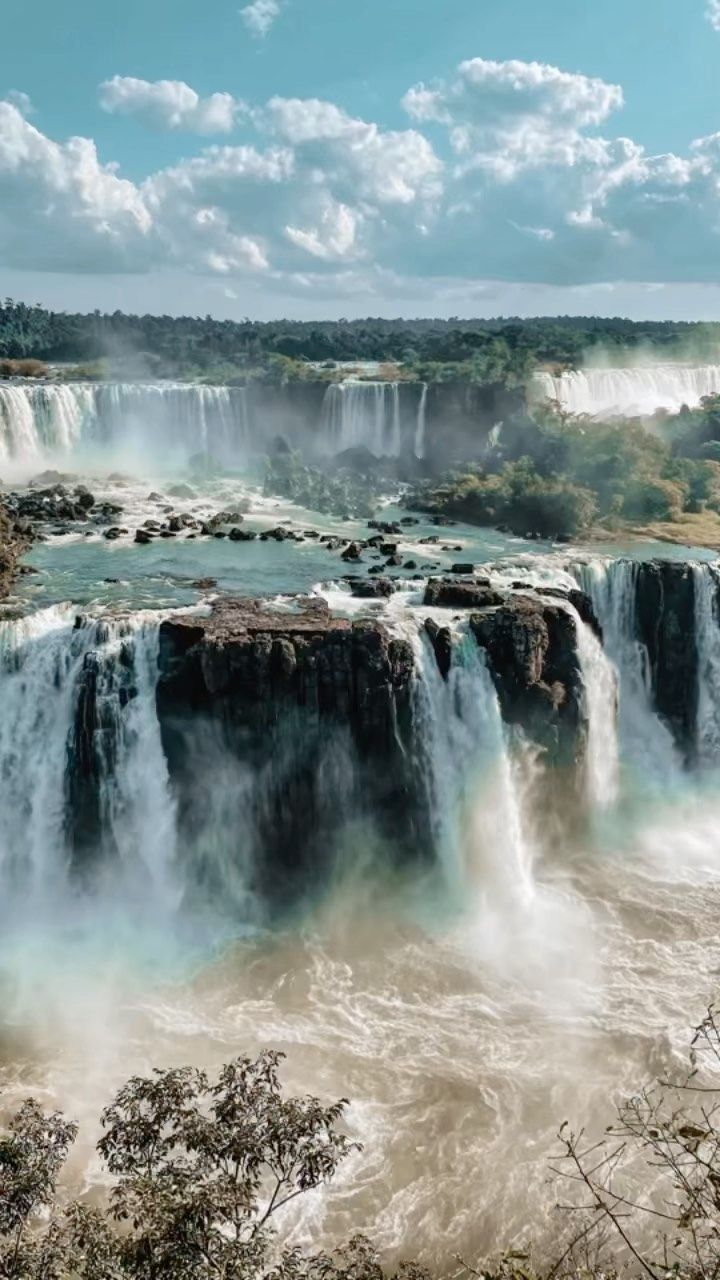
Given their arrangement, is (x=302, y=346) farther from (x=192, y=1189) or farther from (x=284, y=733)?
(x=192, y=1189)

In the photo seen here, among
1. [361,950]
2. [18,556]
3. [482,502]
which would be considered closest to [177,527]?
[18,556]

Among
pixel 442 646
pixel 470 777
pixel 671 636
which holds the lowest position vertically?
pixel 470 777

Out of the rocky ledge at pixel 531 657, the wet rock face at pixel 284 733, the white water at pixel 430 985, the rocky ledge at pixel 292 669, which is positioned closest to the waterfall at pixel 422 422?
the rocky ledge at pixel 531 657

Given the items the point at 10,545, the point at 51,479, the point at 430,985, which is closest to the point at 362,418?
the point at 51,479

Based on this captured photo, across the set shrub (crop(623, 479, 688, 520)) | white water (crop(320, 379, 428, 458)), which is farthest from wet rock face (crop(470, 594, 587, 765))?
white water (crop(320, 379, 428, 458))

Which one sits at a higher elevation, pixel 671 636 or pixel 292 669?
pixel 292 669

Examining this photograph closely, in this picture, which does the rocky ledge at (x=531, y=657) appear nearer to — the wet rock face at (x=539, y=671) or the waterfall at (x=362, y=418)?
the wet rock face at (x=539, y=671)
